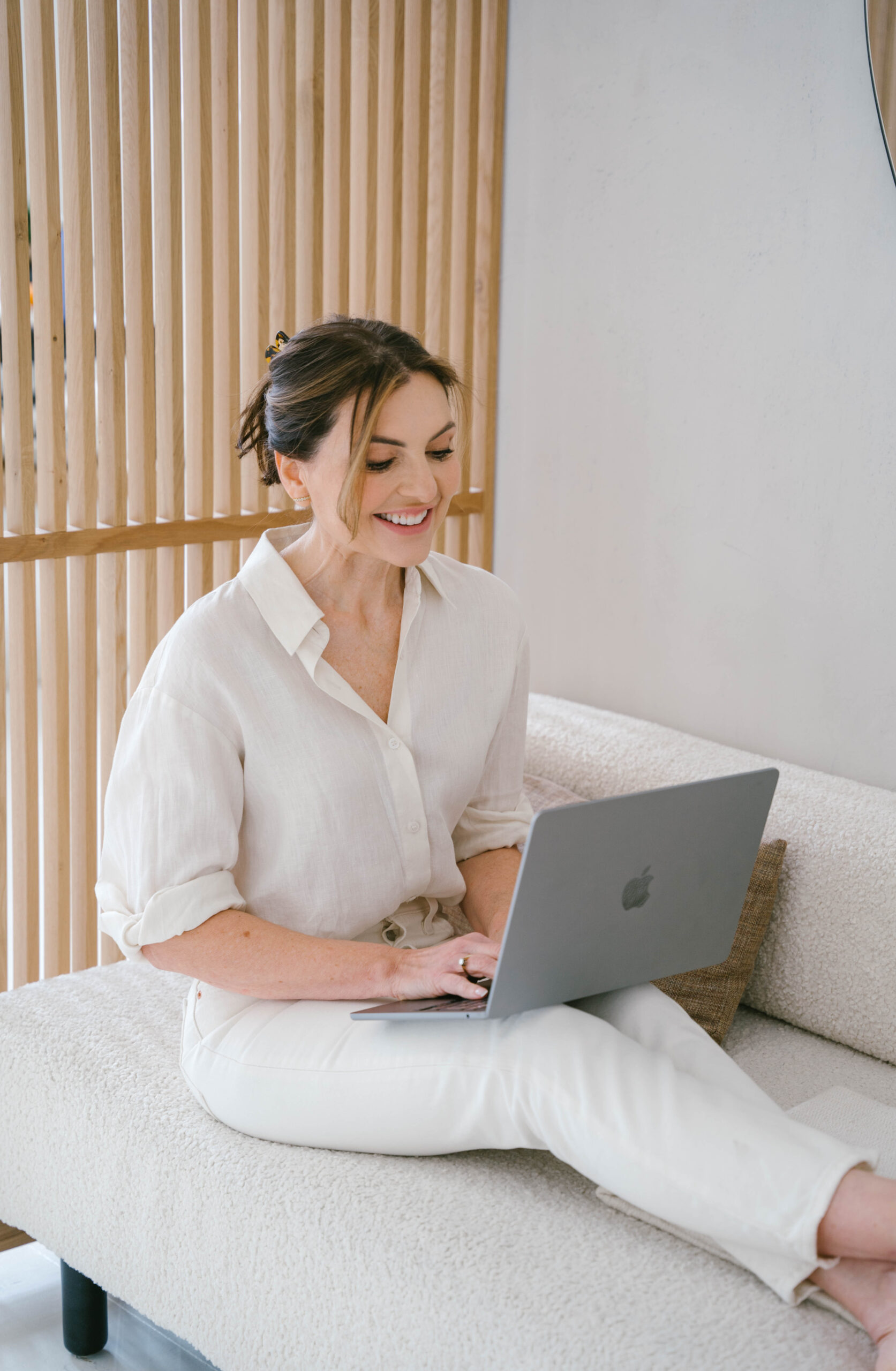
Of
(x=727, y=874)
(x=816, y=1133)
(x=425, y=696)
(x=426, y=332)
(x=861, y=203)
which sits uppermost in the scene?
(x=861, y=203)

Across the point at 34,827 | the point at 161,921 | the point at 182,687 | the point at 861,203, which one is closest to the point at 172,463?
the point at 34,827

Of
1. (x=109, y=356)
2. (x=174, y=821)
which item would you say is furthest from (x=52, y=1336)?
(x=109, y=356)

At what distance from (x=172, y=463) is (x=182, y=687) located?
2.50 feet

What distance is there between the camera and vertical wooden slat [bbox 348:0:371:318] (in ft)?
7.22

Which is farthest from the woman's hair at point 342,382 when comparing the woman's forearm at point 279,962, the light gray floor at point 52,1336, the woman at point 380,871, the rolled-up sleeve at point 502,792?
the light gray floor at point 52,1336

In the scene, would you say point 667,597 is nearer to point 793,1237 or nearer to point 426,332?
point 426,332

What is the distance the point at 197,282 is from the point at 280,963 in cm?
119

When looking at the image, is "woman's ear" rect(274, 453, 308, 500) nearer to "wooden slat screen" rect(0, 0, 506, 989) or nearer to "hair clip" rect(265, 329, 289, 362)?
"hair clip" rect(265, 329, 289, 362)

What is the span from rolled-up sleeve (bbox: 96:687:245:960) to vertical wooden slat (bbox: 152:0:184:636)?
2.41 feet

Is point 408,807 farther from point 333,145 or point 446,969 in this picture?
point 333,145

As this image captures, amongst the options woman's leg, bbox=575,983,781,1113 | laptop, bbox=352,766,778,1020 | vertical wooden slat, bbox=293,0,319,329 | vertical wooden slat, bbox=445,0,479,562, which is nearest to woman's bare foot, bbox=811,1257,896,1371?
woman's leg, bbox=575,983,781,1113

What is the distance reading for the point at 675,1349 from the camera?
3.50 feet

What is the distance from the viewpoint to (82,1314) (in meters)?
1.64

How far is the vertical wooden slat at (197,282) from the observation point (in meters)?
1.98
